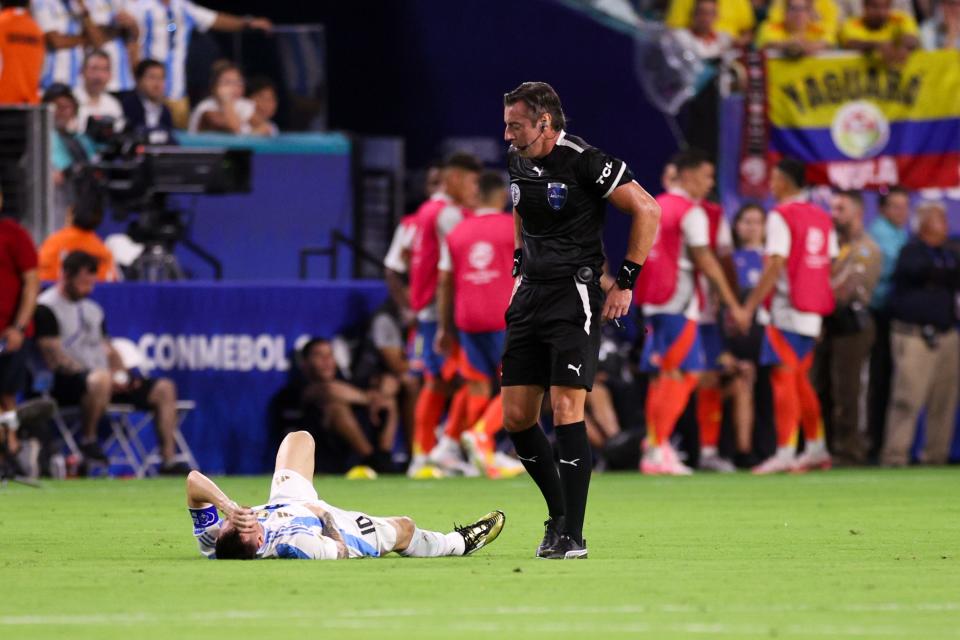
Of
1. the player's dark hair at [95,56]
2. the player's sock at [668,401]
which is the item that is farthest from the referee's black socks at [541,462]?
the player's dark hair at [95,56]

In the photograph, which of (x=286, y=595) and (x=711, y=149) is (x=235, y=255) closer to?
(x=711, y=149)

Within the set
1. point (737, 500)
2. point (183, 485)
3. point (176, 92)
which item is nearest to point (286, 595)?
point (737, 500)

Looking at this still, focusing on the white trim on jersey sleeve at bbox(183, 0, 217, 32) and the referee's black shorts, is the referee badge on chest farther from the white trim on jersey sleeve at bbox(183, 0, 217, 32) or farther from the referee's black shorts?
the white trim on jersey sleeve at bbox(183, 0, 217, 32)

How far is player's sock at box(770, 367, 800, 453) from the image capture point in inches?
687

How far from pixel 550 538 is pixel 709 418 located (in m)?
8.75

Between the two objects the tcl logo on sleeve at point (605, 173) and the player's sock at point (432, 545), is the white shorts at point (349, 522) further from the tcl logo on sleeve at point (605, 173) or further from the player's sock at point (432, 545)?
the tcl logo on sleeve at point (605, 173)

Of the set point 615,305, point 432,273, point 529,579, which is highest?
point 615,305

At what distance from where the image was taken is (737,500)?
45.9 ft

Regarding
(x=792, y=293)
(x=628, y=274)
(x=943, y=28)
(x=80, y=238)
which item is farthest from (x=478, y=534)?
(x=943, y=28)

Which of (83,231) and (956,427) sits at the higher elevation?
(83,231)

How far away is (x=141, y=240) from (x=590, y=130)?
577cm

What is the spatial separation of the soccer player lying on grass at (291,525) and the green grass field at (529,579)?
0.09 m

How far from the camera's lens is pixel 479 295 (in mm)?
16547

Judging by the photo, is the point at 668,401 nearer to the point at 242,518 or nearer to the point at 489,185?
the point at 489,185
